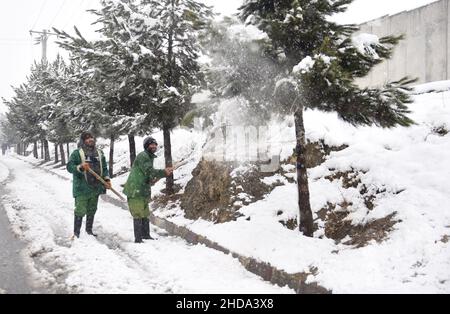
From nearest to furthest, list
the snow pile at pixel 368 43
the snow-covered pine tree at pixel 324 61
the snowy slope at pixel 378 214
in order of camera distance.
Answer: the snowy slope at pixel 378 214 → the snow-covered pine tree at pixel 324 61 → the snow pile at pixel 368 43

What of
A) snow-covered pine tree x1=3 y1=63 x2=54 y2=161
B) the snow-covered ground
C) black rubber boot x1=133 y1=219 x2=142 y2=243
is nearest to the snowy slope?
the snow-covered ground

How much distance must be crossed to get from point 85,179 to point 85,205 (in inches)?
19.6

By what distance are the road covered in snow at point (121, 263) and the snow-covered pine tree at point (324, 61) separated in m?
2.58

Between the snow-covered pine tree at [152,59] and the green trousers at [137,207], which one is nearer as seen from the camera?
the green trousers at [137,207]

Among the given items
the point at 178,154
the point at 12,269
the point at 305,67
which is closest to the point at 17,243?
the point at 12,269

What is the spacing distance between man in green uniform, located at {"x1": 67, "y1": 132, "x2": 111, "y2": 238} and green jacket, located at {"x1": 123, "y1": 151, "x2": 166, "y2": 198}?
2.79 feet

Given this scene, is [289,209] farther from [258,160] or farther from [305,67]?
[305,67]

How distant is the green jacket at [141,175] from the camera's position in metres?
7.78

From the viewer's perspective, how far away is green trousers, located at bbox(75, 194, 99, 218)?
26.3ft

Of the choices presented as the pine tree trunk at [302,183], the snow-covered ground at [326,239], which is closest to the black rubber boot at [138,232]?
the snow-covered ground at [326,239]

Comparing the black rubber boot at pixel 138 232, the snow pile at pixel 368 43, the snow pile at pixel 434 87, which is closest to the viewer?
the snow pile at pixel 368 43

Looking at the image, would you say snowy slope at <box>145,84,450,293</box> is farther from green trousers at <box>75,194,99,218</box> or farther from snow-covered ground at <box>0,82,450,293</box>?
green trousers at <box>75,194,99,218</box>

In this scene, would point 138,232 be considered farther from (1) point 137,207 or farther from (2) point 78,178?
(2) point 78,178

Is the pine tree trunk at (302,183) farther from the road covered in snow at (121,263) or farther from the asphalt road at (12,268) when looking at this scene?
the asphalt road at (12,268)
